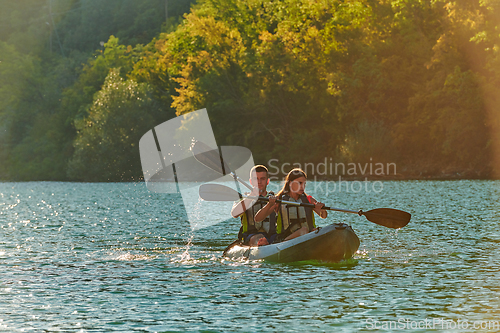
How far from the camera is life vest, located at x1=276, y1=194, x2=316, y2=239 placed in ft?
37.7

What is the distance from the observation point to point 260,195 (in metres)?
11.2

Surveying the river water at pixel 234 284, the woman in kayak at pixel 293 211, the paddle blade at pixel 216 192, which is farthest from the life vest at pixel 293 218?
the paddle blade at pixel 216 192

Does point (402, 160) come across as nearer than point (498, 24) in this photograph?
No

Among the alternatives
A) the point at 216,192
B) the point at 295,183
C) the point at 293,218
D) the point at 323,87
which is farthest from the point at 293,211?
the point at 323,87

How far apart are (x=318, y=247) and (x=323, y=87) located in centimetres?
4051

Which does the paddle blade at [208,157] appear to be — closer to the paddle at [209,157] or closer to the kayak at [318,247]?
the paddle at [209,157]

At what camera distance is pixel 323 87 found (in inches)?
1994

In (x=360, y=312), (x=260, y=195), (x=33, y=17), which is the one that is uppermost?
(x=33, y=17)

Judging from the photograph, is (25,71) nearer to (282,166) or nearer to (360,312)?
(282,166)

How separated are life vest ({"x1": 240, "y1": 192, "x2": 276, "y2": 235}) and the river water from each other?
2.16 feet

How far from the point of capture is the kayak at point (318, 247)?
1110cm

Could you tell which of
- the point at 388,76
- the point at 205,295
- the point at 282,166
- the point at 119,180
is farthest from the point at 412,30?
the point at 205,295

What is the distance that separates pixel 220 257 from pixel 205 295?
12.3 ft

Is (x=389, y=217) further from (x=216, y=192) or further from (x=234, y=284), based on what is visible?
(x=234, y=284)
